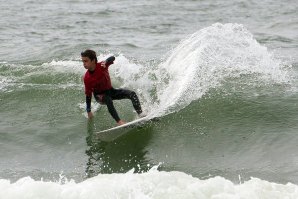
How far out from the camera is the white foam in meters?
6.65

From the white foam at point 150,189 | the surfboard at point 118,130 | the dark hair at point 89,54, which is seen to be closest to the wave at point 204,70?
the surfboard at point 118,130

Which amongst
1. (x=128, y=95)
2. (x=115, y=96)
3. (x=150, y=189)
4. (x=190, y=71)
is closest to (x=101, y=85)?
(x=115, y=96)

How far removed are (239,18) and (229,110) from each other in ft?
41.4

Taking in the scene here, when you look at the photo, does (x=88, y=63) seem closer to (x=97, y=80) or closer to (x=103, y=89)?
(x=97, y=80)

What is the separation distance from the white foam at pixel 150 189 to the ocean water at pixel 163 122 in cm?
2

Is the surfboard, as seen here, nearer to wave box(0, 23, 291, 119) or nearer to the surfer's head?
the surfer's head

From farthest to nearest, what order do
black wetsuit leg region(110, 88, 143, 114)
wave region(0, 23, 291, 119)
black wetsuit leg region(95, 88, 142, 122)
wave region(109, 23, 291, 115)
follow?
wave region(0, 23, 291, 119)
wave region(109, 23, 291, 115)
black wetsuit leg region(110, 88, 143, 114)
black wetsuit leg region(95, 88, 142, 122)

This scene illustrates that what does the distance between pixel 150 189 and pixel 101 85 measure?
306 centimetres

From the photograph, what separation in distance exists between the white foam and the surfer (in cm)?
245

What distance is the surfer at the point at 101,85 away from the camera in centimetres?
900

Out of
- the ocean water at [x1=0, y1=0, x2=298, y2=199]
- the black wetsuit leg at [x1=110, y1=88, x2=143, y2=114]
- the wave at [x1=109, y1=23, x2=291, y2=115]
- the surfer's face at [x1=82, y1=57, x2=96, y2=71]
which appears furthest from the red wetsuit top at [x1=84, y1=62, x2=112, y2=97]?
the wave at [x1=109, y1=23, x2=291, y2=115]

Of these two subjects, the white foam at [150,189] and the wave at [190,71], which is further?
the wave at [190,71]

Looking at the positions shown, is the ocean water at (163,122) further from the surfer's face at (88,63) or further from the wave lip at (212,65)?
the surfer's face at (88,63)

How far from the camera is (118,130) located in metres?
9.09
